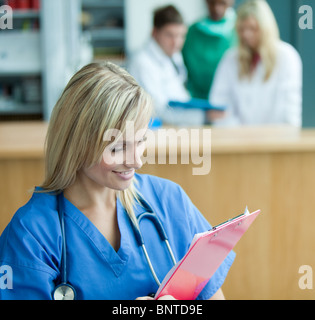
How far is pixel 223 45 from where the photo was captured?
3.65 m

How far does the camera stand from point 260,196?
1.89m

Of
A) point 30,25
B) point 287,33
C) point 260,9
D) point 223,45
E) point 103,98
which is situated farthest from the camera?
point 287,33

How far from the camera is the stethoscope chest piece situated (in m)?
0.90

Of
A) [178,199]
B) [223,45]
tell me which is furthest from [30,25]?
[178,199]

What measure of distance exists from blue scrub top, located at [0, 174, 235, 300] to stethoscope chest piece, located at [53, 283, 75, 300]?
12 millimetres

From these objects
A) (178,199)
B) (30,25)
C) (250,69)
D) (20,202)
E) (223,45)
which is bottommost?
(20,202)

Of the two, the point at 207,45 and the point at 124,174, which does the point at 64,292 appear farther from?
the point at 207,45

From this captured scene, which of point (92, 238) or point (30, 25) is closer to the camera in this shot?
point (92, 238)

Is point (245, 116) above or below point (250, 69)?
below

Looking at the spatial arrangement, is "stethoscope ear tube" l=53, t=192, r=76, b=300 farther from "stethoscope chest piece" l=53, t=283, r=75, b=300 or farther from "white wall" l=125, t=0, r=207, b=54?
"white wall" l=125, t=0, r=207, b=54

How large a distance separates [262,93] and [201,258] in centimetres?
194

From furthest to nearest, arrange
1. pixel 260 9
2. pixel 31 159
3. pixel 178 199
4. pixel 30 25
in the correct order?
pixel 30 25, pixel 260 9, pixel 31 159, pixel 178 199

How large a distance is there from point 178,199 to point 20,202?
3.07 ft
